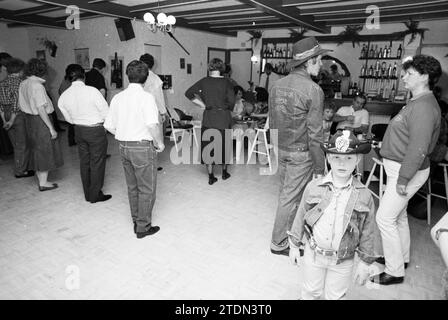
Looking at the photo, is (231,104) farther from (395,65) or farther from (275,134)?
(395,65)

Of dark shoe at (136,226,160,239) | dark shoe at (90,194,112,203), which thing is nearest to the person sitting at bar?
dark shoe at (136,226,160,239)

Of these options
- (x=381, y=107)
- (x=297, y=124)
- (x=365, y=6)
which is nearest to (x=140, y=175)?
(x=297, y=124)

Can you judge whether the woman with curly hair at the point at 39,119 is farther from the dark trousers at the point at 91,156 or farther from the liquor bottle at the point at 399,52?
the liquor bottle at the point at 399,52

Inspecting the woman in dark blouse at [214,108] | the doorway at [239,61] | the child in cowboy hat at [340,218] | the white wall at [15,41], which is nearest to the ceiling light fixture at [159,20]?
the woman in dark blouse at [214,108]

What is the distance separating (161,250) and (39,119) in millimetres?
2359

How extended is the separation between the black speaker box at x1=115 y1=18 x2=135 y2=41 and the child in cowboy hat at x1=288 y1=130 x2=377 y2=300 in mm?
6307

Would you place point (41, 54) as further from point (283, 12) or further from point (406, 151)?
point (406, 151)

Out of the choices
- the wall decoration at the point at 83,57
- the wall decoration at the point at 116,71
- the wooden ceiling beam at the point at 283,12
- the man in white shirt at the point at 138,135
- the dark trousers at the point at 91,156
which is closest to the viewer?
the man in white shirt at the point at 138,135

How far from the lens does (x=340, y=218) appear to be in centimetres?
158

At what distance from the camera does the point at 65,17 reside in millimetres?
7293

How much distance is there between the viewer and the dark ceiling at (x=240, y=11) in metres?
5.09

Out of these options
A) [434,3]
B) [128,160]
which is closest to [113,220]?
[128,160]

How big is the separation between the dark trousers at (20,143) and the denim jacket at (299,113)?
12.0 ft

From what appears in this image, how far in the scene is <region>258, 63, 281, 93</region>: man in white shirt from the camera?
8.23 meters
